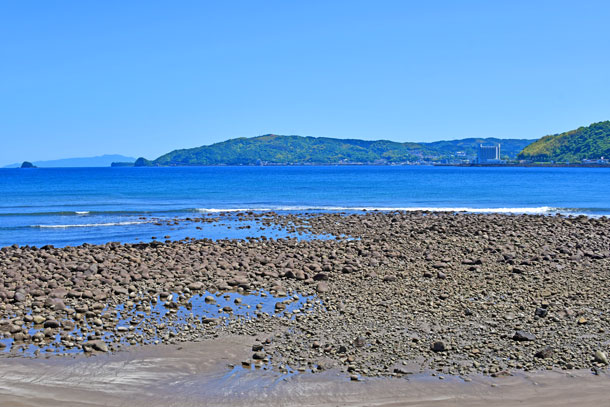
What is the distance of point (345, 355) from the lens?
29.1ft

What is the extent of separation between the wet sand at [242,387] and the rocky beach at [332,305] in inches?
7.1

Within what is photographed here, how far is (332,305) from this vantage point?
11.6 meters

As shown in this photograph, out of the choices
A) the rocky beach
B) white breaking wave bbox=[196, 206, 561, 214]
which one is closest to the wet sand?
the rocky beach

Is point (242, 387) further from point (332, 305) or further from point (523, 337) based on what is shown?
point (523, 337)

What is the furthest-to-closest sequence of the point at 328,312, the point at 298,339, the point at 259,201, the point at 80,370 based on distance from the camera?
the point at 259,201 → the point at 328,312 → the point at 298,339 → the point at 80,370

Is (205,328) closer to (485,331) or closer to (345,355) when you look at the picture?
(345,355)

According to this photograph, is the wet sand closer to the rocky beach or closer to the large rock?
the rocky beach

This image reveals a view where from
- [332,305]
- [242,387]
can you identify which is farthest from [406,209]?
[242,387]

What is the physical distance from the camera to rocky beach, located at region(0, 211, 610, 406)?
8.80 m

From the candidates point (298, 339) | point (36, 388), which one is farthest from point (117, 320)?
point (298, 339)

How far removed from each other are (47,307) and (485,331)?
8069 mm

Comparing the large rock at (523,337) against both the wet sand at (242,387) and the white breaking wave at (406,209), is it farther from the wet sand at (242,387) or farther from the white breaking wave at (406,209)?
the white breaking wave at (406,209)

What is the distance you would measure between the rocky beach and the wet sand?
181 mm

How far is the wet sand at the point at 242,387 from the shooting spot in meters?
7.54
